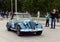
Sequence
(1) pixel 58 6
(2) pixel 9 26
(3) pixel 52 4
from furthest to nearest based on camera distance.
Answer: (3) pixel 52 4
(1) pixel 58 6
(2) pixel 9 26

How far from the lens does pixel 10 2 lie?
58.6 meters

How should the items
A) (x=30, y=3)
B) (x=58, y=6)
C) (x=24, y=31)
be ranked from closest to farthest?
(x=24, y=31), (x=58, y=6), (x=30, y=3)

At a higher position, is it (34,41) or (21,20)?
(21,20)

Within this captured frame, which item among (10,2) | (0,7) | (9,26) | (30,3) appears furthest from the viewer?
(0,7)

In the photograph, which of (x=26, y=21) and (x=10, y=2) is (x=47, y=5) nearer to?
(x=10, y=2)

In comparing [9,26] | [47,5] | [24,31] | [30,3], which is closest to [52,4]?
[47,5]

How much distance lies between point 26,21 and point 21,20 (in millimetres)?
620

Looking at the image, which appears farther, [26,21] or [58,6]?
[58,6]

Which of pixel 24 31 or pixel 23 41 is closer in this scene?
pixel 23 41

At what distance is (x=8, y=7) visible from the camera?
59531 millimetres

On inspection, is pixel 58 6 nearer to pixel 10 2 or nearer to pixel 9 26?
pixel 9 26

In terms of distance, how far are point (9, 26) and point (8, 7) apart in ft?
139

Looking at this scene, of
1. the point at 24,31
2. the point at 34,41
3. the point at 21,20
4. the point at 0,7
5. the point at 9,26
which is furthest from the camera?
the point at 0,7

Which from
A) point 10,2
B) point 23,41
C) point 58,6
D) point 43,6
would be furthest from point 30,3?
point 23,41
